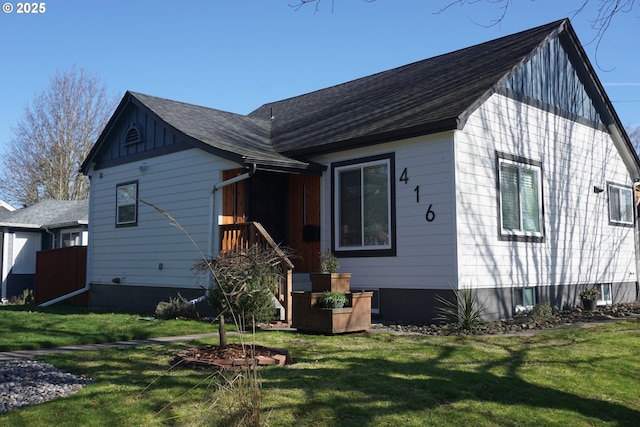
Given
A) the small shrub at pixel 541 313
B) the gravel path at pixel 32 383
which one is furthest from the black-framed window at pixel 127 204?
the small shrub at pixel 541 313

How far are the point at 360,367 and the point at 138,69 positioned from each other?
1095 centimetres

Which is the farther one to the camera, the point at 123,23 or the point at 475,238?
the point at 123,23

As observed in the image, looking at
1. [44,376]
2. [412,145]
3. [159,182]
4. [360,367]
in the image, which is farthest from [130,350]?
[159,182]

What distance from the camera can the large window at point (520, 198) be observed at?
36.7 ft

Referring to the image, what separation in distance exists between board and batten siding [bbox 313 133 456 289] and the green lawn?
2.46 meters

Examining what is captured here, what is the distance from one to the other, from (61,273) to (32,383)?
42.4ft

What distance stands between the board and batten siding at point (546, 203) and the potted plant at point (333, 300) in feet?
A: 7.54

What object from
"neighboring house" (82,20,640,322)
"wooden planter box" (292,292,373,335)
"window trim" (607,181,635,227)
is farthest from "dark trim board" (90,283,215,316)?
"window trim" (607,181,635,227)

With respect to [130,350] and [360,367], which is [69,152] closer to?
[130,350]

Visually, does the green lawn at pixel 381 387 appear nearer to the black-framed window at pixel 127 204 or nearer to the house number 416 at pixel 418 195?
the house number 416 at pixel 418 195

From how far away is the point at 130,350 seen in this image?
7.24 metres

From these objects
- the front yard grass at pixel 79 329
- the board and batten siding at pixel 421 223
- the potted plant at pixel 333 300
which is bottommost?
the front yard grass at pixel 79 329

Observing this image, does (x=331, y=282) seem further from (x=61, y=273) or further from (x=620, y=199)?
(x=61, y=273)

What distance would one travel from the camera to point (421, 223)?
A: 1034 centimetres
